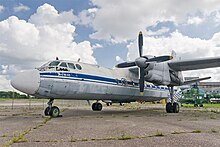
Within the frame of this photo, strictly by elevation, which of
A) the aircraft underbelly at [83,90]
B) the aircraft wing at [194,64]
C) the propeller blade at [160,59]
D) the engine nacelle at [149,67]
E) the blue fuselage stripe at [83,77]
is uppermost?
the propeller blade at [160,59]

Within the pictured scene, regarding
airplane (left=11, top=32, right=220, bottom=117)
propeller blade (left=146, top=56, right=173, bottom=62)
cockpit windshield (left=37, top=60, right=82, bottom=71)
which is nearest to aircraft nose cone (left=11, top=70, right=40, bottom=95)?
airplane (left=11, top=32, right=220, bottom=117)

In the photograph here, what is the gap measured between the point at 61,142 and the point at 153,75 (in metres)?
11.9

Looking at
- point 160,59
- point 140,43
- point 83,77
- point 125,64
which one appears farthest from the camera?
point 125,64

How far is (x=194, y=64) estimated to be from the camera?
16594 mm

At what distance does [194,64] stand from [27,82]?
1211cm

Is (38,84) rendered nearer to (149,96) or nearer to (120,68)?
(120,68)

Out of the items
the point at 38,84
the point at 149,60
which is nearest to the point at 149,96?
the point at 149,60

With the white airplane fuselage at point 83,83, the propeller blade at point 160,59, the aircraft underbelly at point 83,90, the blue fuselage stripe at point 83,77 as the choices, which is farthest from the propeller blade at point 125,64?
the propeller blade at point 160,59

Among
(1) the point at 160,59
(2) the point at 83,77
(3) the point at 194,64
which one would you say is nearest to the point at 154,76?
(1) the point at 160,59

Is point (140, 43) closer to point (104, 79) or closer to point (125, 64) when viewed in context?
point (125, 64)

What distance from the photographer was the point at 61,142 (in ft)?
17.8

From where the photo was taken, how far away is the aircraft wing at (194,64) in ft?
51.9

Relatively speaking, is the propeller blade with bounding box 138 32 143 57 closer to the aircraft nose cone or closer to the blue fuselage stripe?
the blue fuselage stripe

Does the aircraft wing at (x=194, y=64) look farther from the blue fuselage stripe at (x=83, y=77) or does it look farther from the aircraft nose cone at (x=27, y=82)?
the aircraft nose cone at (x=27, y=82)
